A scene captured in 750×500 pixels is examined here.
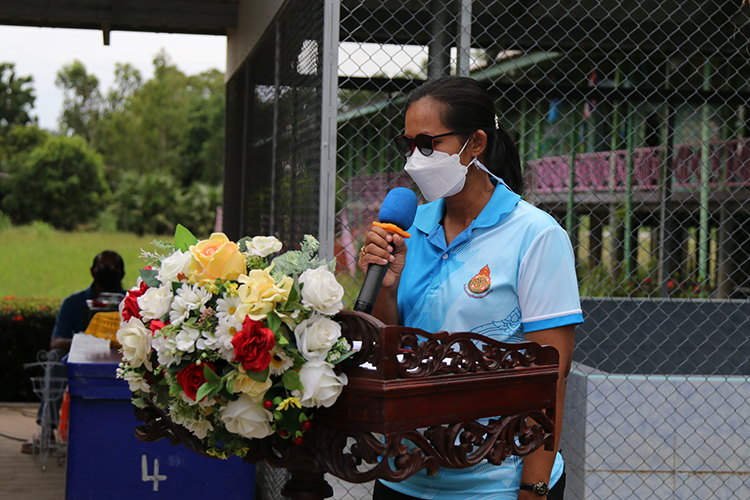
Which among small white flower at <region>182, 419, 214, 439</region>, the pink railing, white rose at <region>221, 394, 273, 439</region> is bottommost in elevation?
small white flower at <region>182, 419, 214, 439</region>

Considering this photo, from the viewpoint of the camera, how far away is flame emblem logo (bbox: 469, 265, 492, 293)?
1.53m

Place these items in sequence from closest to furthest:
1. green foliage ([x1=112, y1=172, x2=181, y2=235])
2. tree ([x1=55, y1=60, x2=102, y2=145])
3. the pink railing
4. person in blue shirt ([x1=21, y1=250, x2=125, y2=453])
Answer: person in blue shirt ([x1=21, y1=250, x2=125, y2=453]), the pink railing, green foliage ([x1=112, y1=172, x2=181, y2=235]), tree ([x1=55, y1=60, x2=102, y2=145])

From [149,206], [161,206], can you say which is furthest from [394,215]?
[149,206]

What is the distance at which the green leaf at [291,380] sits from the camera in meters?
1.10

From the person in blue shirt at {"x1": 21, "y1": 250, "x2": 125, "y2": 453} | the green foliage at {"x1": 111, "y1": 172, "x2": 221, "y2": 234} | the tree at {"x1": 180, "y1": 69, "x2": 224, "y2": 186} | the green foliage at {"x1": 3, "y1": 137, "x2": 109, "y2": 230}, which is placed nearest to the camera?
the person in blue shirt at {"x1": 21, "y1": 250, "x2": 125, "y2": 453}

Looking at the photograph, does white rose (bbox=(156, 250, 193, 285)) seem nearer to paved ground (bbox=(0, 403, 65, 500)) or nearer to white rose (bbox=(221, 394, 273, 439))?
white rose (bbox=(221, 394, 273, 439))

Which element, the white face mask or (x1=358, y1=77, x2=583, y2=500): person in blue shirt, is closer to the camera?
(x1=358, y1=77, x2=583, y2=500): person in blue shirt

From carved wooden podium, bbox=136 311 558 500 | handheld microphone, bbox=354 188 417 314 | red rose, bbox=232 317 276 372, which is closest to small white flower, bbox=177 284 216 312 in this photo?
red rose, bbox=232 317 276 372

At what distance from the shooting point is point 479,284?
5.05ft

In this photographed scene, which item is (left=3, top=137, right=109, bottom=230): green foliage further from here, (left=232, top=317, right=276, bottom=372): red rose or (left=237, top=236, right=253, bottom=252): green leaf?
(left=232, top=317, right=276, bottom=372): red rose

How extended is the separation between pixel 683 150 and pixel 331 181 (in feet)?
40.9

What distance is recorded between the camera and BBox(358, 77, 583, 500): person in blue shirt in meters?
1.50

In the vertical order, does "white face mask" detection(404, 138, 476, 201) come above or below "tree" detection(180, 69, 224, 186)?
below

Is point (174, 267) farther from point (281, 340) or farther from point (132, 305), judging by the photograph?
point (281, 340)
